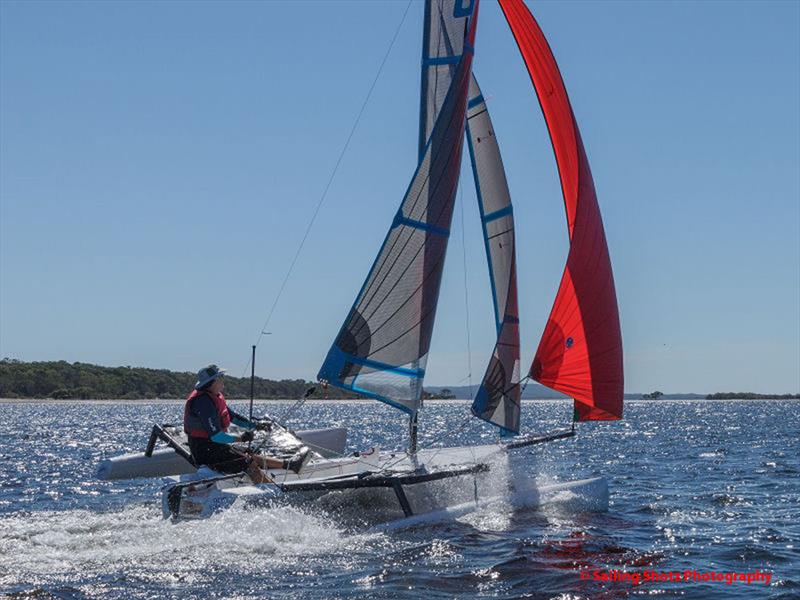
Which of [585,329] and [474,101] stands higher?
[474,101]

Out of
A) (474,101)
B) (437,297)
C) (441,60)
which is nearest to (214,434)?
(437,297)

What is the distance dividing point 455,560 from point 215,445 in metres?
3.56

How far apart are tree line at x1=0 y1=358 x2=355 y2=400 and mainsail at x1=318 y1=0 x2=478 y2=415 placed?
261ft

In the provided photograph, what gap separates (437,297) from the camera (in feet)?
46.4

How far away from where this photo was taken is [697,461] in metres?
24.9

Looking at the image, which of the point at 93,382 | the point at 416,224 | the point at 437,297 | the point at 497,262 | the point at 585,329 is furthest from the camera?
the point at 93,382

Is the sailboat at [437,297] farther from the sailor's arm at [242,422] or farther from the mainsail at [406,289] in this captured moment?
the sailor's arm at [242,422]

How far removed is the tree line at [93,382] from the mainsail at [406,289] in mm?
79487

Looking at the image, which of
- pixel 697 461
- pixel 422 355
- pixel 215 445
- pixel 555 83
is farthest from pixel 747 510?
pixel 697 461

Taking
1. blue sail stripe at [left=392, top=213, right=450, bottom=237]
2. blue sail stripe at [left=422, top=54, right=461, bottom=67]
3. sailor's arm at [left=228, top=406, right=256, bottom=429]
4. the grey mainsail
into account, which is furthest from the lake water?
blue sail stripe at [left=422, top=54, right=461, bottom=67]

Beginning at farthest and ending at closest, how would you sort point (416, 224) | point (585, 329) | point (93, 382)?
1. point (93, 382)
2. point (585, 329)
3. point (416, 224)

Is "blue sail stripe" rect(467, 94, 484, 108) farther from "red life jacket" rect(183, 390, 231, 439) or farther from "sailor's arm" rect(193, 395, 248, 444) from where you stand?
"sailor's arm" rect(193, 395, 248, 444)

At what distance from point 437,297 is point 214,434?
132 inches

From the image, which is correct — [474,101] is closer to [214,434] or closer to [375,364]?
[375,364]
